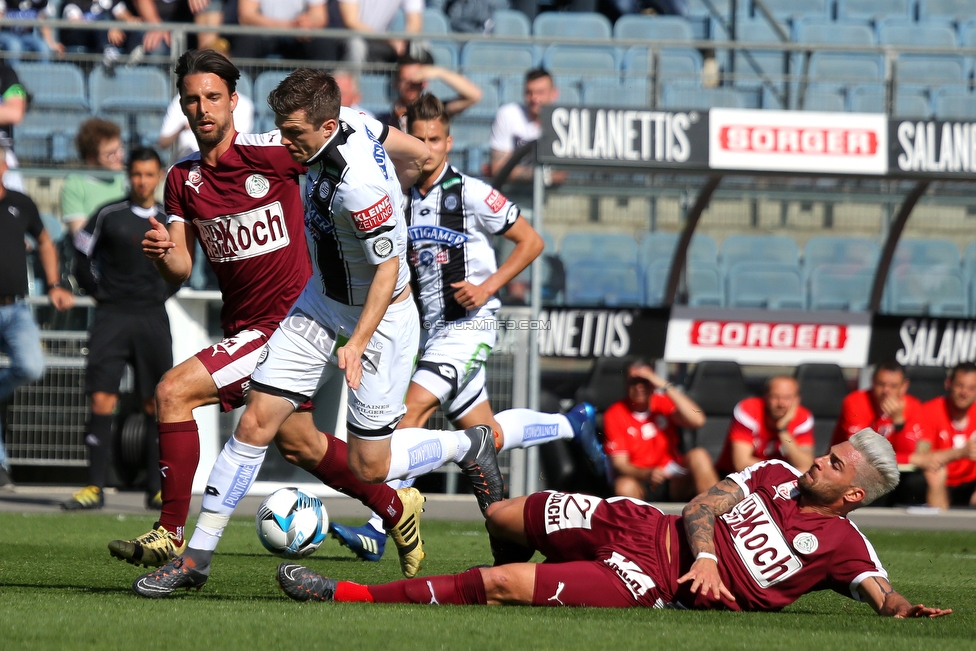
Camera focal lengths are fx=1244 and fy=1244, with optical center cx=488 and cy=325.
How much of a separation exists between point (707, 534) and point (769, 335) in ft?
20.4

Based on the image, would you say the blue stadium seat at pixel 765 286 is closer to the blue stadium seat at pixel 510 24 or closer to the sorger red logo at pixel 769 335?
the sorger red logo at pixel 769 335

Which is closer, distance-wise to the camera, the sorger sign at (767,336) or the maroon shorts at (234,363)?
the maroon shorts at (234,363)

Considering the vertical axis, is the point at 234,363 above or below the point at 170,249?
below

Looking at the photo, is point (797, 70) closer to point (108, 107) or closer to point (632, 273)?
point (632, 273)

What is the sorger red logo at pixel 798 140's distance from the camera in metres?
9.38

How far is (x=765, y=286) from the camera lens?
11391mm

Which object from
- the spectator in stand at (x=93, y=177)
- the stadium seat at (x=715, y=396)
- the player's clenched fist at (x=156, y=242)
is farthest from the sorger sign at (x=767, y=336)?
the player's clenched fist at (x=156, y=242)

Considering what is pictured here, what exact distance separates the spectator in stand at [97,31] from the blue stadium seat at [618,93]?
4.29 meters

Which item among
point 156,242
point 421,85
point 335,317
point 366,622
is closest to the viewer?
point 366,622

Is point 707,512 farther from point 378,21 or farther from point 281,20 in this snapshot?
point 281,20

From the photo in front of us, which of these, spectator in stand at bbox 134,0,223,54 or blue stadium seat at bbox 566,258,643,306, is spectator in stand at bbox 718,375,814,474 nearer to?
blue stadium seat at bbox 566,258,643,306

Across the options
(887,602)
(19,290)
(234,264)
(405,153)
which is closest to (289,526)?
(234,264)

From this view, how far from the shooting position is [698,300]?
11.3m

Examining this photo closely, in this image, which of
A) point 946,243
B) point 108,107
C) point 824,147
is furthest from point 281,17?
point 946,243
